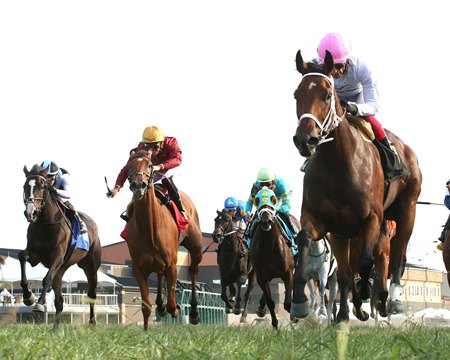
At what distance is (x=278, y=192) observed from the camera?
16938mm

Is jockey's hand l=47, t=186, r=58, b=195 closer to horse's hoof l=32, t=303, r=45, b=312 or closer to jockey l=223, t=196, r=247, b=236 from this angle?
horse's hoof l=32, t=303, r=45, b=312

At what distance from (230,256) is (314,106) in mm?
16783

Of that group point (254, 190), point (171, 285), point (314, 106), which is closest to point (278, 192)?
point (254, 190)

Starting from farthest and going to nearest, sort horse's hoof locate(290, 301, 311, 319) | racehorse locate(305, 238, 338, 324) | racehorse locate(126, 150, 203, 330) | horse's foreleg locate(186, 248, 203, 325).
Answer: racehorse locate(305, 238, 338, 324) < horse's foreleg locate(186, 248, 203, 325) < racehorse locate(126, 150, 203, 330) < horse's hoof locate(290, 301, 311, 319)

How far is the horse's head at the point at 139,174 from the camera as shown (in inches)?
457

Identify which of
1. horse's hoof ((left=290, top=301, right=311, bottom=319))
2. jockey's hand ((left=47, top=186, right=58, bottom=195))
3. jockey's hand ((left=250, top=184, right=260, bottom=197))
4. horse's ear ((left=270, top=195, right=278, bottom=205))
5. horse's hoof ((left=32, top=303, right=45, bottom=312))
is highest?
jockey's hand ((left=250, top=184, right=260, bottom=197))

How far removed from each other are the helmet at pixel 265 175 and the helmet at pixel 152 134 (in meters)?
4.33

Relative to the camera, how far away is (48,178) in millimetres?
15211

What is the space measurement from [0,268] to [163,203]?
370 inches

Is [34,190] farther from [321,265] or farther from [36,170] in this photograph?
[321,265]

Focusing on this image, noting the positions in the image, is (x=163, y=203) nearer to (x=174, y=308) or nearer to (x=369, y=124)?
(x=174, y=308)

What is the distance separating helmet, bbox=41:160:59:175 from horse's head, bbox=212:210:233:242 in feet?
30.7

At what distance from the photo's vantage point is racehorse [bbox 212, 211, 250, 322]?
80.8ft

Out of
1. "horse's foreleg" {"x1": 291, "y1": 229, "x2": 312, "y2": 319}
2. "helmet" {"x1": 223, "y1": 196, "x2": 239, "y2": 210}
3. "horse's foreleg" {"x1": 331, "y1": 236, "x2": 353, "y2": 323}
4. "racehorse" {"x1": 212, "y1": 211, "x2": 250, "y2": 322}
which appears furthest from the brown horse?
"helmet" {"x1": 223, "y1": 196, "x2": 239, "y2": 210}
